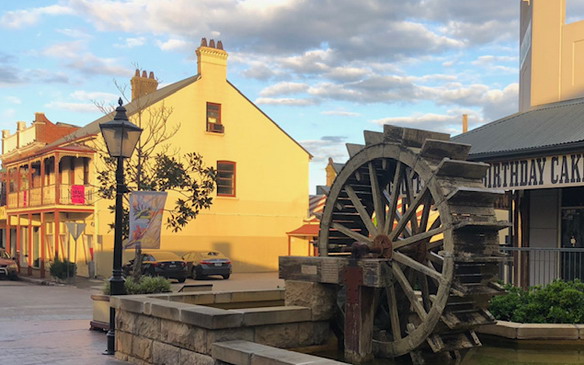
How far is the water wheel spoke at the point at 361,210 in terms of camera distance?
9.84 m

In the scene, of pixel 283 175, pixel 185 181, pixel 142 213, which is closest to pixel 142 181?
pixel 185 181

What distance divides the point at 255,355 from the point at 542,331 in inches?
176

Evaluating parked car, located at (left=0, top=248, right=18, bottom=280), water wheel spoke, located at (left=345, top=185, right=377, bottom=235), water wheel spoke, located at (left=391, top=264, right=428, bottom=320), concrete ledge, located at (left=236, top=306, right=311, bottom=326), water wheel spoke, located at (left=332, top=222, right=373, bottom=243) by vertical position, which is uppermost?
water wheel spoke, located at (left=345, top=185, right=377, bottom=235)

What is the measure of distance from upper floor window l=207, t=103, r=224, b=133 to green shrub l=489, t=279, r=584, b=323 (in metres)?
24.0

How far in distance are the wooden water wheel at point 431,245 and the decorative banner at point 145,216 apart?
3.77m

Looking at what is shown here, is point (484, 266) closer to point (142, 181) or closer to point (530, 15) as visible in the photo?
point (530, 15)

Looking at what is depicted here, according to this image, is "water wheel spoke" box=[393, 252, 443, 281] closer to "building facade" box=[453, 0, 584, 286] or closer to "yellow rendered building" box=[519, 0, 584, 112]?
"building facade" box=[453, 0, 584, 286]

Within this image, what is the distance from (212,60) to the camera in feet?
107

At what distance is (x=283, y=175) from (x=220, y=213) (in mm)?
4288

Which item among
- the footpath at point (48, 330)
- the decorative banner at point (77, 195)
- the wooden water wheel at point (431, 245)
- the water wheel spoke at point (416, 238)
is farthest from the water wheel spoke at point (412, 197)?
the decorative banner at point (77, 195)

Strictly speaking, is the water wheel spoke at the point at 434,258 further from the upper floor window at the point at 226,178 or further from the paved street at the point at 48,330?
the upper floor window at the point at 226,178

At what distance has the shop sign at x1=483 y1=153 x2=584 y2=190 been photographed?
481 inches

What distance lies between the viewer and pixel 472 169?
29.3ft

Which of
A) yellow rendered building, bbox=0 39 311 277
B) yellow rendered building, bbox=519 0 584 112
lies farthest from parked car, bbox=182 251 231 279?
yellow rendered building, bbox=519 0 584 112
